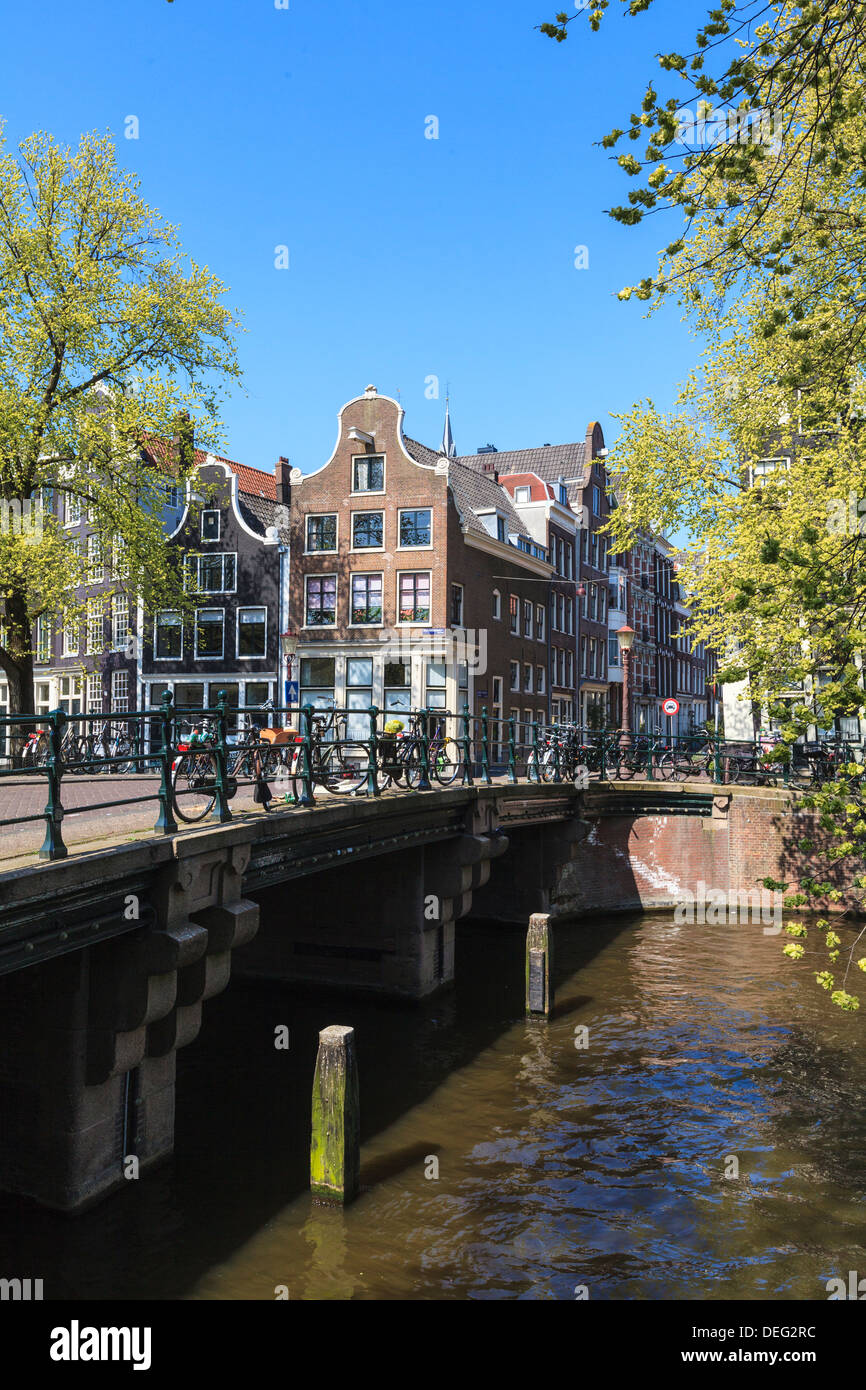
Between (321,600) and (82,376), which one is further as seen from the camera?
(321,600)

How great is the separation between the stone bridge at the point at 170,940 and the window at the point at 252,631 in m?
17.4

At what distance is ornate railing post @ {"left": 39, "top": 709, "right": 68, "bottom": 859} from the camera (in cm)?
656

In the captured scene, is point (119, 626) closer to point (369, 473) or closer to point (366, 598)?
point (366, 598)

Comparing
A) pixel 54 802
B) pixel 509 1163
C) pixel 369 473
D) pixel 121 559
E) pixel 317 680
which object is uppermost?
pixel 369 473

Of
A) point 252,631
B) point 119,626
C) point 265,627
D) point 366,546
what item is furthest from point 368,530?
point 119,626

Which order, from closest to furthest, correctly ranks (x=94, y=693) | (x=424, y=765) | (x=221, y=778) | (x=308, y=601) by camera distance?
(x=221, y=778) < (x=424, y=765) < (x=308, y=601) < (x=94, y=693)

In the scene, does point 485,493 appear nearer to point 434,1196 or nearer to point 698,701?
point 434,1196

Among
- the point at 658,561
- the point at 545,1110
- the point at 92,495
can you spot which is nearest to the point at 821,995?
the point at 545,1110

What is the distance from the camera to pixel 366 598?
32.4m

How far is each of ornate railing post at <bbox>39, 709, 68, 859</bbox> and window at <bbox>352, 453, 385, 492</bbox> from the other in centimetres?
2638

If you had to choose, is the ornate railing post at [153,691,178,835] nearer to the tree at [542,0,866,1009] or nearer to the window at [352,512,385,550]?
the tree at [542,0,866,1009]

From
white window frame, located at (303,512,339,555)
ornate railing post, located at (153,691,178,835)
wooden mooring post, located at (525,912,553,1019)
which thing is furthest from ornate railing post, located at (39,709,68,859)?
white window frame, located at (303,512,339,555)

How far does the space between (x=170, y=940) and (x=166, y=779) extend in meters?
1.33
